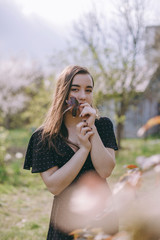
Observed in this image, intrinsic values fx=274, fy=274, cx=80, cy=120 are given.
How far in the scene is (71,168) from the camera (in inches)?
57.3

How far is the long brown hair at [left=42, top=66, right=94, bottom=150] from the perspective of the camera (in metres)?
1.73

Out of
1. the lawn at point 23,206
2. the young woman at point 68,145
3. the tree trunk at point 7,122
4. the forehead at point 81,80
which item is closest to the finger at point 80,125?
the young woman at point 68,145

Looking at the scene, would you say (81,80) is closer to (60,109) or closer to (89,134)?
(60,109)

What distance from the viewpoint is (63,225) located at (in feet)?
5.44

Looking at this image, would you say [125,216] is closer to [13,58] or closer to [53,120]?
[53,120]

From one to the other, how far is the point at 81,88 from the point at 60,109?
20 cm

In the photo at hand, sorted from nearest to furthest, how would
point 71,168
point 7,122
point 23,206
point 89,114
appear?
point 71,168
point 89,114
point 23,206
point 7,122

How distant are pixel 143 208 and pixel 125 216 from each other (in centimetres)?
6

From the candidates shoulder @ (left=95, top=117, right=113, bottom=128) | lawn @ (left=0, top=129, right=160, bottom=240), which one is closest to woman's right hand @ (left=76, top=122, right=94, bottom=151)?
shoulder @ (left=95, top=117, right=113, bottom=128)

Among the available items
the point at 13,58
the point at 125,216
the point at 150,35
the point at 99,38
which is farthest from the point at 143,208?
the point at 13,58

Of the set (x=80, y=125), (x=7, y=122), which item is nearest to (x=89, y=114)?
(x=80, y=125)

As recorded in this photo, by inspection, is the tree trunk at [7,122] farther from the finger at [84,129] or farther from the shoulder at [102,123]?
the finger at [84,129]

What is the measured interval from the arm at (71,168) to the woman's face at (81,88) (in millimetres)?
250

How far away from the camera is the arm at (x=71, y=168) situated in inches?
57.4
